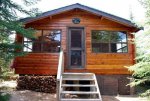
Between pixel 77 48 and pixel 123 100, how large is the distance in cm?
403

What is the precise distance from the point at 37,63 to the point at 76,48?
2393mm

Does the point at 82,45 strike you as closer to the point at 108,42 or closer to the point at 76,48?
the point at 76,48

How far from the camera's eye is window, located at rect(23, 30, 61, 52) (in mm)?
14281

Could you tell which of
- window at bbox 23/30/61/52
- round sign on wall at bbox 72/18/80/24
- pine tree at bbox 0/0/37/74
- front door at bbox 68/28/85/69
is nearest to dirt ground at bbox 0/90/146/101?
pine tree at bbox 0/0/37/74

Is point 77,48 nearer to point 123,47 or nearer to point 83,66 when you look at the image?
point 83,66

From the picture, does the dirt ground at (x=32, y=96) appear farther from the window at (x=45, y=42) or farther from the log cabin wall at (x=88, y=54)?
the window at (x=45, y=42)

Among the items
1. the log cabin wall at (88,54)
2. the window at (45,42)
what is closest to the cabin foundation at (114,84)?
the log cabin wall at (88,54)

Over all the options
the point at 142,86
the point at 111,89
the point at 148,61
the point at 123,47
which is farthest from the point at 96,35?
the point at 142,86

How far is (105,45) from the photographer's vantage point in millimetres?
14625

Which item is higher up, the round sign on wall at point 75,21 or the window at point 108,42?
the round sign on wall at point 75,21

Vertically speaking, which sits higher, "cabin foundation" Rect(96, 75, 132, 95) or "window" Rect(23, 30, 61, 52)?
"window" Rect(23, 30, 61, 52)

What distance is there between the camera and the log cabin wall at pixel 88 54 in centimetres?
1405

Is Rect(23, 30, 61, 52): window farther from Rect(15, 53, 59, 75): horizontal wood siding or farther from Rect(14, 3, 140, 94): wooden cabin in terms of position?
Rect(15, 53, 59, 75): horizontal wood siding

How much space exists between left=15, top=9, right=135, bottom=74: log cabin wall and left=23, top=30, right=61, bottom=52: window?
281 millimetres
